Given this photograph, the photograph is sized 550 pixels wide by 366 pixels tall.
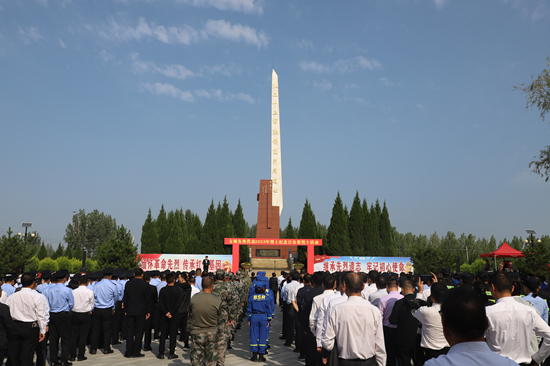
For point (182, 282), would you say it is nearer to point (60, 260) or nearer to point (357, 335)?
point (357, 335)

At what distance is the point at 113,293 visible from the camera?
8758 mm

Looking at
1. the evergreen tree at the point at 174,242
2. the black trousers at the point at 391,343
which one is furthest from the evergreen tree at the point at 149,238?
the black trousers at the point at 391,343

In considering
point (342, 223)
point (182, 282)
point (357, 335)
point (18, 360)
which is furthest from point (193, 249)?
point (357, 335)

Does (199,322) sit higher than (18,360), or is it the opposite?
(199,322)

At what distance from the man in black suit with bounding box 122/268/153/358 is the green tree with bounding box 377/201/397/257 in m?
34.9

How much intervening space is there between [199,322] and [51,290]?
11.7 ft

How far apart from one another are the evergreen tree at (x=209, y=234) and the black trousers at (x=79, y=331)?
106 feet

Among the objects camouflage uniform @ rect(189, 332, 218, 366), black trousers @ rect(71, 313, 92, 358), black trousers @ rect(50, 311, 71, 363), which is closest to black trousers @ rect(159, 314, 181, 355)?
black trousers @ rect(71, 313, 92, 358)

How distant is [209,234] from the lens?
41.6m

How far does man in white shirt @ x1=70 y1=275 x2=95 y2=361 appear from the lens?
782 centimetres

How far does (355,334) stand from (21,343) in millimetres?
5490

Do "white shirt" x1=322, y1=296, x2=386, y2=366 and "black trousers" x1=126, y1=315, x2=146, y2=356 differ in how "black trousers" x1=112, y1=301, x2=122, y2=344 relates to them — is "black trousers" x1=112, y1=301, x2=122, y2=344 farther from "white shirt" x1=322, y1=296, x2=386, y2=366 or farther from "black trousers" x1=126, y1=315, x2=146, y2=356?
"white shirt" x1=322, y1=296, x2=386, y2=366

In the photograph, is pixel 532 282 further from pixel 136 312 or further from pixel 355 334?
pixel 136 312

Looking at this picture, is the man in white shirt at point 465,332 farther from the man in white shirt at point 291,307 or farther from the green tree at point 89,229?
the green tree at point 89,229
